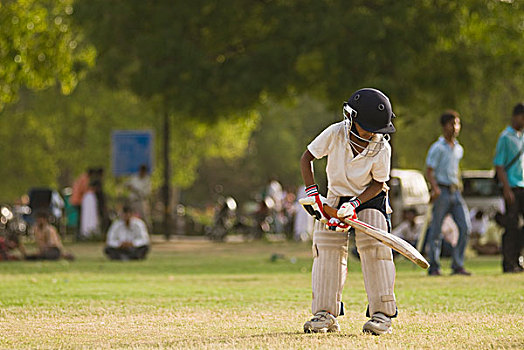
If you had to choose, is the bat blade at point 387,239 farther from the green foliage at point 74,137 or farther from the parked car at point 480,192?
the green foliage at point 74,137

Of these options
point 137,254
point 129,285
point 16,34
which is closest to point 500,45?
point 137,254

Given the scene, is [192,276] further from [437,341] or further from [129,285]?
[437,341]

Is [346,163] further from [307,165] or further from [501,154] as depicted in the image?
[501,154]

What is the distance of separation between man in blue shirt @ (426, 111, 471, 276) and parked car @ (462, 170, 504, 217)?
10.6 meters

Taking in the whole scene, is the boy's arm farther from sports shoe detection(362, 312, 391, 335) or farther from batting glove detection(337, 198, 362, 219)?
sports shoe detection(362, 312, 391, 335)

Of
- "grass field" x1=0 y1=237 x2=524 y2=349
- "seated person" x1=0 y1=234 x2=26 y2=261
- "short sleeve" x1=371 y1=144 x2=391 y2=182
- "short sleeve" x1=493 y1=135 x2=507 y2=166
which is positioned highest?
"short sleeve" x1=493 y1=135 x2=507 y2=166

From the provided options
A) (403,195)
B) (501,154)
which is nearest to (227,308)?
(501,154)

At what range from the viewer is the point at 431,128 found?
164 feet

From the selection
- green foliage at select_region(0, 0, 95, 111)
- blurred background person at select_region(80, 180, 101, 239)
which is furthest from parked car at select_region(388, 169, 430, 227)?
blurred background person at select_region(80, 180, 101, 239)

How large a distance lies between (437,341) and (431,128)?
42.9 metres

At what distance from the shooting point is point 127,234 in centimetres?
2048

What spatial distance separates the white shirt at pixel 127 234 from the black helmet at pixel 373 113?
1263 cm

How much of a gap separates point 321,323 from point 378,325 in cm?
41

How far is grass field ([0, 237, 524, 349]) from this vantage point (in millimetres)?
7777
